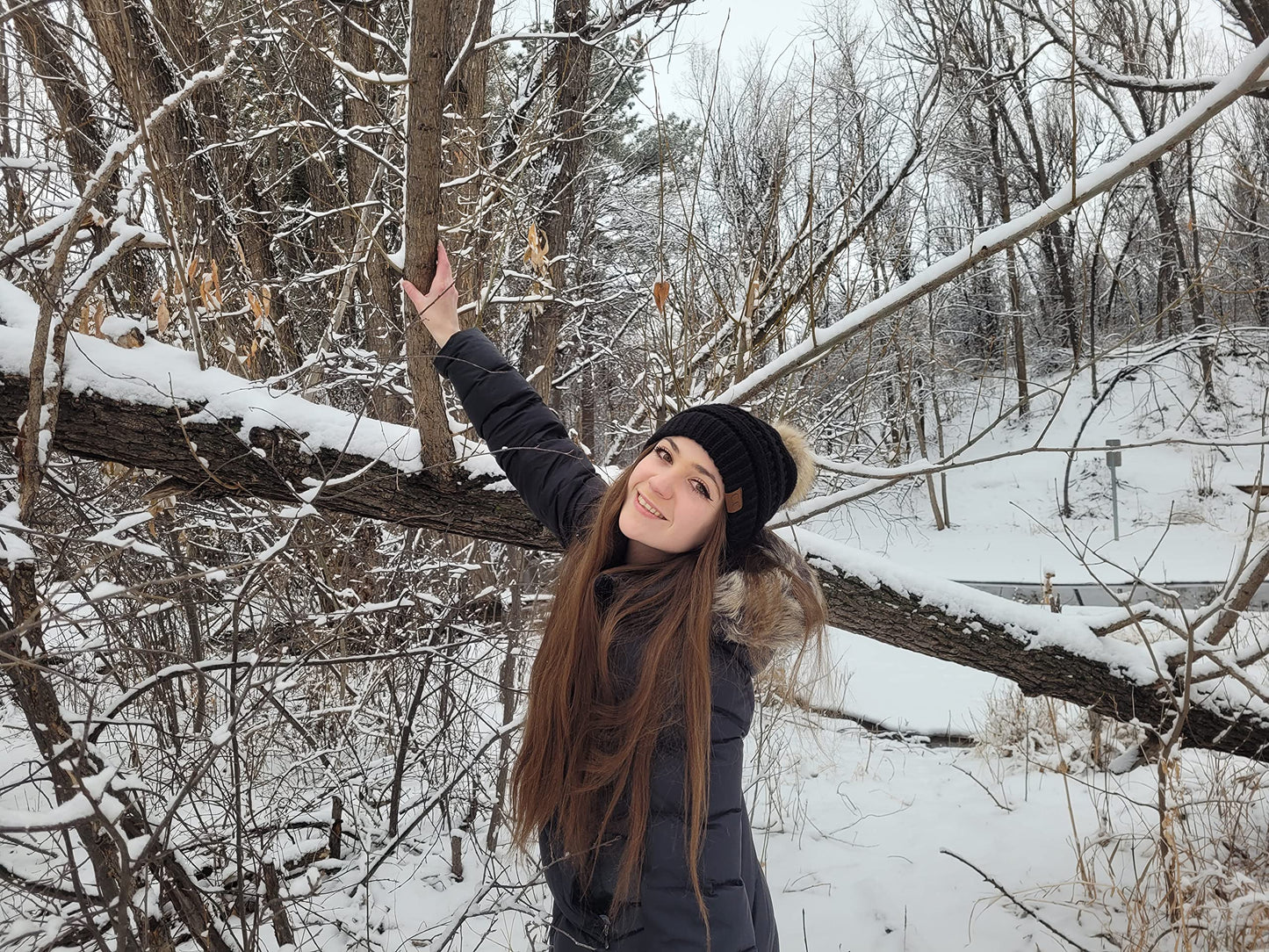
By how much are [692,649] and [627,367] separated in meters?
8.04

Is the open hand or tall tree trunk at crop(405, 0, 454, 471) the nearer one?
tall tree trunk at crop(405, 0, 454, 471)

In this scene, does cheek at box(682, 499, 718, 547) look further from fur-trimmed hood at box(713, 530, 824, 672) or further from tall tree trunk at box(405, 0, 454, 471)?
tall tree trunk at box(405, 0, 454, 471)

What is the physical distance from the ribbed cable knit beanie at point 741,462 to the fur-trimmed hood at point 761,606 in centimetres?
5

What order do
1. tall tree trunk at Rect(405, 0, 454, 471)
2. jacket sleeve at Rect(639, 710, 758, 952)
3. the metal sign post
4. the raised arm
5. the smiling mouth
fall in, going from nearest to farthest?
tall tree trunk at Rect(405, 0, 454, 471) < jacket sleeve at Rect(639, 710, 758, 952) < the smiling mouth < the raised arm < the metal sign post

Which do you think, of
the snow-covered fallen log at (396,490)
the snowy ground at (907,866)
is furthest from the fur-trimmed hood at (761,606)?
the snowy ground at (907,866)

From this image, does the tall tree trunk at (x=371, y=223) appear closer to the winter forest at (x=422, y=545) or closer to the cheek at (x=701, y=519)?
the winter forest at (x=422, y=545)

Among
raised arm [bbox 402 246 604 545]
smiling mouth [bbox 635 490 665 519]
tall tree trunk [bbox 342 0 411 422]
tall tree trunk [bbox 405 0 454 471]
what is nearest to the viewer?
tall tree trunk [bbox 405 0 454 471]

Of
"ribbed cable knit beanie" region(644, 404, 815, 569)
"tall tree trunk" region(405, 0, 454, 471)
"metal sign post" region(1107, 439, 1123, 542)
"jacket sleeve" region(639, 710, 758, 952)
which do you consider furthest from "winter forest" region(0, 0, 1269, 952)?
"metal sign post" region(1107, 439, 1123, 542)

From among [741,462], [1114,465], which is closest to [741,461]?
[741,462]

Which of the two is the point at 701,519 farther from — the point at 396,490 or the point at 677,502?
the point at 396,490

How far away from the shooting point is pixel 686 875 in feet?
4.94

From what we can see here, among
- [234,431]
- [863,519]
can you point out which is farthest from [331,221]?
[863,519]

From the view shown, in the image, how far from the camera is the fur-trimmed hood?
1.64 m

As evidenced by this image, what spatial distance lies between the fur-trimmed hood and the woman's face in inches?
5.6
